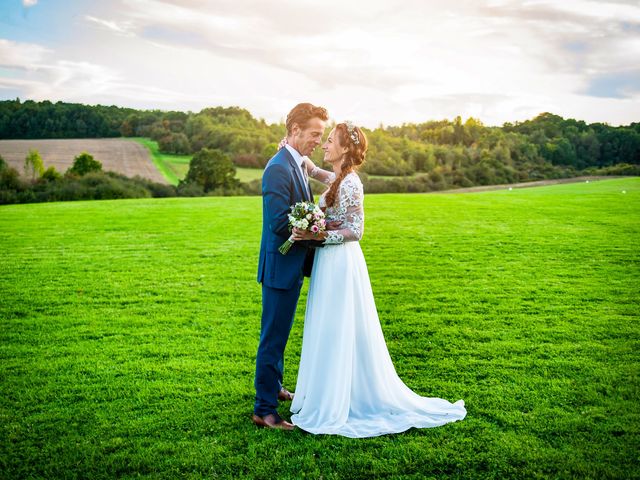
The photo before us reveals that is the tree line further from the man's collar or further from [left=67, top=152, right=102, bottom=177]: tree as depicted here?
the man's collar

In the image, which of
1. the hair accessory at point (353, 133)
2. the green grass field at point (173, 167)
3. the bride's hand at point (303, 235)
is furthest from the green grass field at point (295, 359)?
the green grass field at point (173, 167)

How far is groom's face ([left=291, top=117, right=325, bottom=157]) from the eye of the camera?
5172mm

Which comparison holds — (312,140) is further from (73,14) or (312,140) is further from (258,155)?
(258,155)

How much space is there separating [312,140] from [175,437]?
3378 millimetres

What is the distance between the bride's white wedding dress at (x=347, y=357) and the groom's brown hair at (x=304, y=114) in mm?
716

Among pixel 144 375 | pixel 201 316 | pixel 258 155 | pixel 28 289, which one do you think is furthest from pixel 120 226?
pixel 258 155

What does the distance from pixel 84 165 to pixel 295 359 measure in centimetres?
4058

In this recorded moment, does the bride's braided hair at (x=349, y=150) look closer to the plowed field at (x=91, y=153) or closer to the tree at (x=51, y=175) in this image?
the tree at (x=51, y=175)

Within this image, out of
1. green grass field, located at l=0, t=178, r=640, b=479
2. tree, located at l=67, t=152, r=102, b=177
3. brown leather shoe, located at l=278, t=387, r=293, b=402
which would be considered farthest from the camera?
tree, located at l=67, t=152, r=102, b=177

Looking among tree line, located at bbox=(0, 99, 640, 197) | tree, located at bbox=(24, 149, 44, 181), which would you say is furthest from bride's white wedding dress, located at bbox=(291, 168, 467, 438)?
tree, located at bbox=(24, 149, 44, 181)

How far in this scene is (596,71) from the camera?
28109 mm

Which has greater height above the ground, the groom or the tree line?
the tree line

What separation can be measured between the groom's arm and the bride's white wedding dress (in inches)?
20.8

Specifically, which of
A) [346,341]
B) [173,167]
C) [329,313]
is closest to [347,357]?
[346,341]
